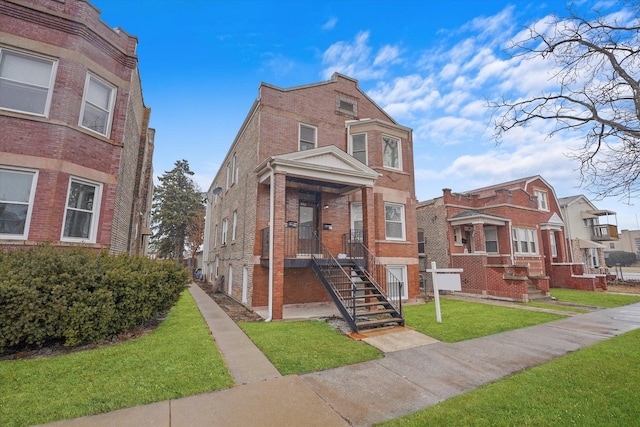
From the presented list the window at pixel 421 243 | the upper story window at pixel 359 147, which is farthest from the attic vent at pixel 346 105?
the window at pixel 421 243

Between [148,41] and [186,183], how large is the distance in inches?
1222

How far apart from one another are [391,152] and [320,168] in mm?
5096

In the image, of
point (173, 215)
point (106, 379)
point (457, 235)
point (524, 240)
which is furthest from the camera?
point (173, 215)

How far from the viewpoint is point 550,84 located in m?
5.79

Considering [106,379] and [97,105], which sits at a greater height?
[97,105]

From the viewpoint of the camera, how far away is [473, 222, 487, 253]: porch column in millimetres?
16861

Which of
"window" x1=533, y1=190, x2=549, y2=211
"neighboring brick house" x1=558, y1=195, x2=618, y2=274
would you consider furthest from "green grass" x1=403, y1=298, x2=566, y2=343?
"neighboring brick house" x1=558, y1=195, x2=618, y2=274

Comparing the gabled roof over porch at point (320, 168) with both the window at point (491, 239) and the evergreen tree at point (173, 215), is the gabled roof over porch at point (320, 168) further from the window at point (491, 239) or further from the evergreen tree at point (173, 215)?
the evergreen tree at point (173, 215)

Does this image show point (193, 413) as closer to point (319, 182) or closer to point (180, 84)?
point (319, 182)

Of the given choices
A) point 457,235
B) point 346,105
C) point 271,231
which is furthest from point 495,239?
point 271,231

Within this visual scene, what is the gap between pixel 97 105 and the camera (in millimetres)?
8648

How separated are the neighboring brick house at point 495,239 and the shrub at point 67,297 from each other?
51.7 feet

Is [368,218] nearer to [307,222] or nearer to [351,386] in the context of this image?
[307,222]

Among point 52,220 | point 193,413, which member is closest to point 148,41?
point 52,220
